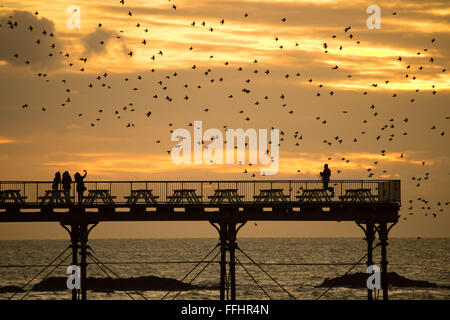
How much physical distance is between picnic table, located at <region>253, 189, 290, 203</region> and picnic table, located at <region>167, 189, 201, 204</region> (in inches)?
126

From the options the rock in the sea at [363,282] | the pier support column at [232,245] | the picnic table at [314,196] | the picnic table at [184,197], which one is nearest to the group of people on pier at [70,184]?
the picnic table at [184,197]

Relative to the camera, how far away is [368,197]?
2028 inches

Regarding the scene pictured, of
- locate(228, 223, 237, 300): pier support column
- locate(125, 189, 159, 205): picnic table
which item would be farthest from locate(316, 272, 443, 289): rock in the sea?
locate(125, 189, 159, 205): picnic table

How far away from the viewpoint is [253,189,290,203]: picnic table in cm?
5062

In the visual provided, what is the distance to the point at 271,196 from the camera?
166ft

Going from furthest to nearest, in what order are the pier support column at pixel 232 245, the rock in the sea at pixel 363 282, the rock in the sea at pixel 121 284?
the rock in the sea at pixel 363 282 < the rock in the sea at pixel 121 284 < the pier support column at pixel 232 245

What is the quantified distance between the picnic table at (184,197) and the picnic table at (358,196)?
7895 mm

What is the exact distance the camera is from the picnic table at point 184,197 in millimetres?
50375


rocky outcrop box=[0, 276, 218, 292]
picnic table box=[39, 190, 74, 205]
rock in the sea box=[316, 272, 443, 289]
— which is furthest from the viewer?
rock in the sea box=[316, 272, 443, 289]

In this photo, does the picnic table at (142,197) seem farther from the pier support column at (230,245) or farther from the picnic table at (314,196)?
the picnic table at (314,196)

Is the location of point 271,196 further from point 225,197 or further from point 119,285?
point 119,285

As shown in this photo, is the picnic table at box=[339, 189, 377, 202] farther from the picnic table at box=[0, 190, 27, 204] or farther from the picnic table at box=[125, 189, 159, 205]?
the picnic table at box=[0, 190, 27, 204]
